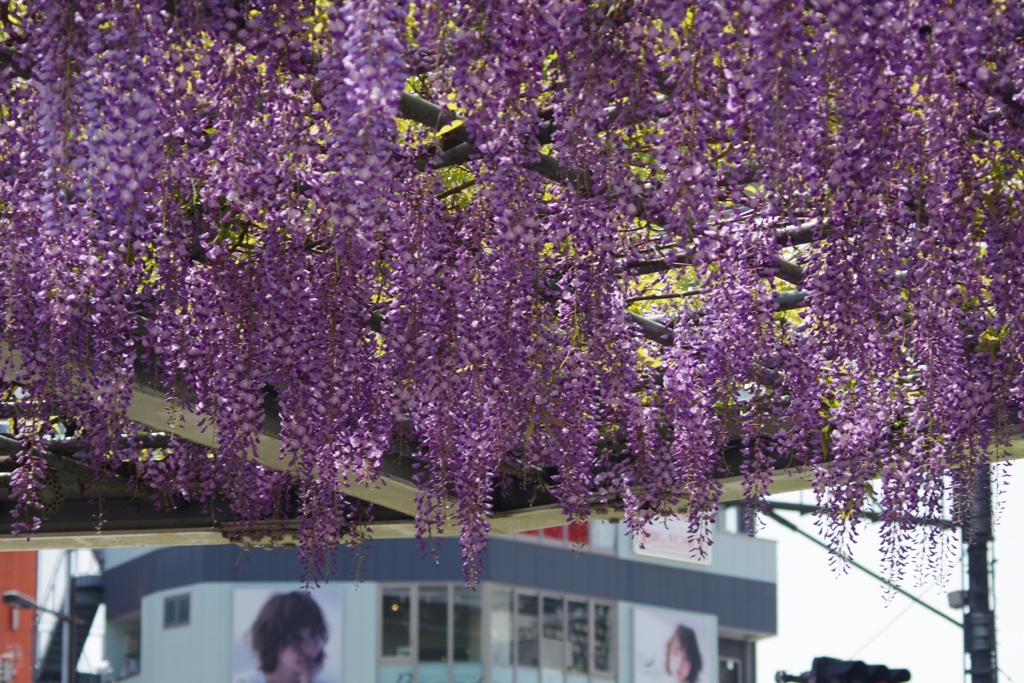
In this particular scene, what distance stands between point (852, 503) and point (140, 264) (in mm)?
3477

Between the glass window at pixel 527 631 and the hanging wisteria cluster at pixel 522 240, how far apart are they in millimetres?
23258

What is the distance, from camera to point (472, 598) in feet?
104

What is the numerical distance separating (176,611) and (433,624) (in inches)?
187

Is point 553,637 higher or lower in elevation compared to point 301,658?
higher

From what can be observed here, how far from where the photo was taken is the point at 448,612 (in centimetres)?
3147

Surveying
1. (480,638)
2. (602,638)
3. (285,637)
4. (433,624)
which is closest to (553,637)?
(602,638)

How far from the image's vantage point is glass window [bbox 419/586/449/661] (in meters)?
31.0

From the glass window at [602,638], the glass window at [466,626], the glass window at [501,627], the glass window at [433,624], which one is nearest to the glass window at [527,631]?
the glass window at [501,627]

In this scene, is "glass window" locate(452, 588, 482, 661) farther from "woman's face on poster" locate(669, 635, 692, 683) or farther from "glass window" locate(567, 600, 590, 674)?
"woman's face on poster" locate(669, 635, 692, 683)

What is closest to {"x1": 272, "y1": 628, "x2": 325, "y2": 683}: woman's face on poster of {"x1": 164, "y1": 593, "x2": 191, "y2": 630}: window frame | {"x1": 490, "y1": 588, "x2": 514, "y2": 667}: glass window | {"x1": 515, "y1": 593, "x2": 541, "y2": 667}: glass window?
{"x1": 164, "y1": 593, "x2": 191, "y2": 630}: window frame

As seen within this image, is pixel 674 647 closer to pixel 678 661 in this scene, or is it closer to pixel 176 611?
pixel 678 661

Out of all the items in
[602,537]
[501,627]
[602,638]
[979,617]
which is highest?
[602,537]

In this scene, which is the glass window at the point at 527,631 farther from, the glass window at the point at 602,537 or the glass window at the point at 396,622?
the glass window at the point at 602,537

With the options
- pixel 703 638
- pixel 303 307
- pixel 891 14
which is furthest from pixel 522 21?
pixel 703 638
